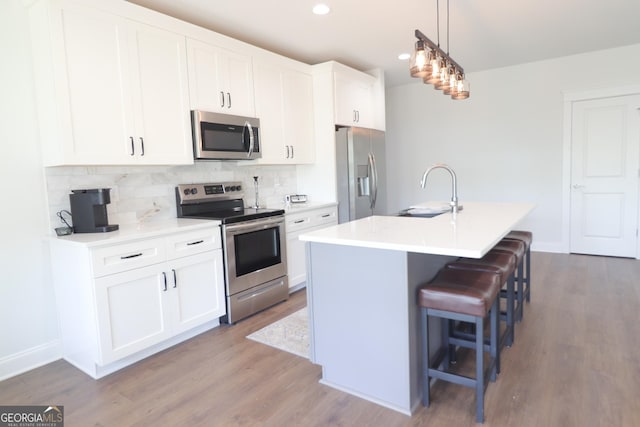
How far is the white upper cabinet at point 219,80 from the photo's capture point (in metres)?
3.03

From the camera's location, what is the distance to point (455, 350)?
239 centimetres

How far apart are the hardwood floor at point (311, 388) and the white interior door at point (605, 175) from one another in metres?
2.15

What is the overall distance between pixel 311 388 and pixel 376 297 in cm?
68

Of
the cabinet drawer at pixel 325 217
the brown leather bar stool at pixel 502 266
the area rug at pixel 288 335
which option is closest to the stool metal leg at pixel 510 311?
the brown leather bar stool at pixel 502 266

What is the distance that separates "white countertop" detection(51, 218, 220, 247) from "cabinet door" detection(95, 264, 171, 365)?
22cm

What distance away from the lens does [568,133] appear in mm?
4785

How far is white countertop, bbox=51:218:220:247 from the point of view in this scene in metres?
2.27

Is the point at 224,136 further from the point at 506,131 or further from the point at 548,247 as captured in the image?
the point at 548,247

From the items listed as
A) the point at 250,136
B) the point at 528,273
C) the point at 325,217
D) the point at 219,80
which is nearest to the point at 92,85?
the point at 219,80

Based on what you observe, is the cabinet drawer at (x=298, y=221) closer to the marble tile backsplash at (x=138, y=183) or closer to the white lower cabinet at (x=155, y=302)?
the marble tile backsplash at (x=138, y=183)

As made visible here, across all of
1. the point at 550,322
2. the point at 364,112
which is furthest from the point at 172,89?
the point at 550,322

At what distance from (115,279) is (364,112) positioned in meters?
3.42

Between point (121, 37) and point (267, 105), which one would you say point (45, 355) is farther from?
point (267, 105)

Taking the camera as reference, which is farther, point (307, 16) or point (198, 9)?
point (307, 16)
